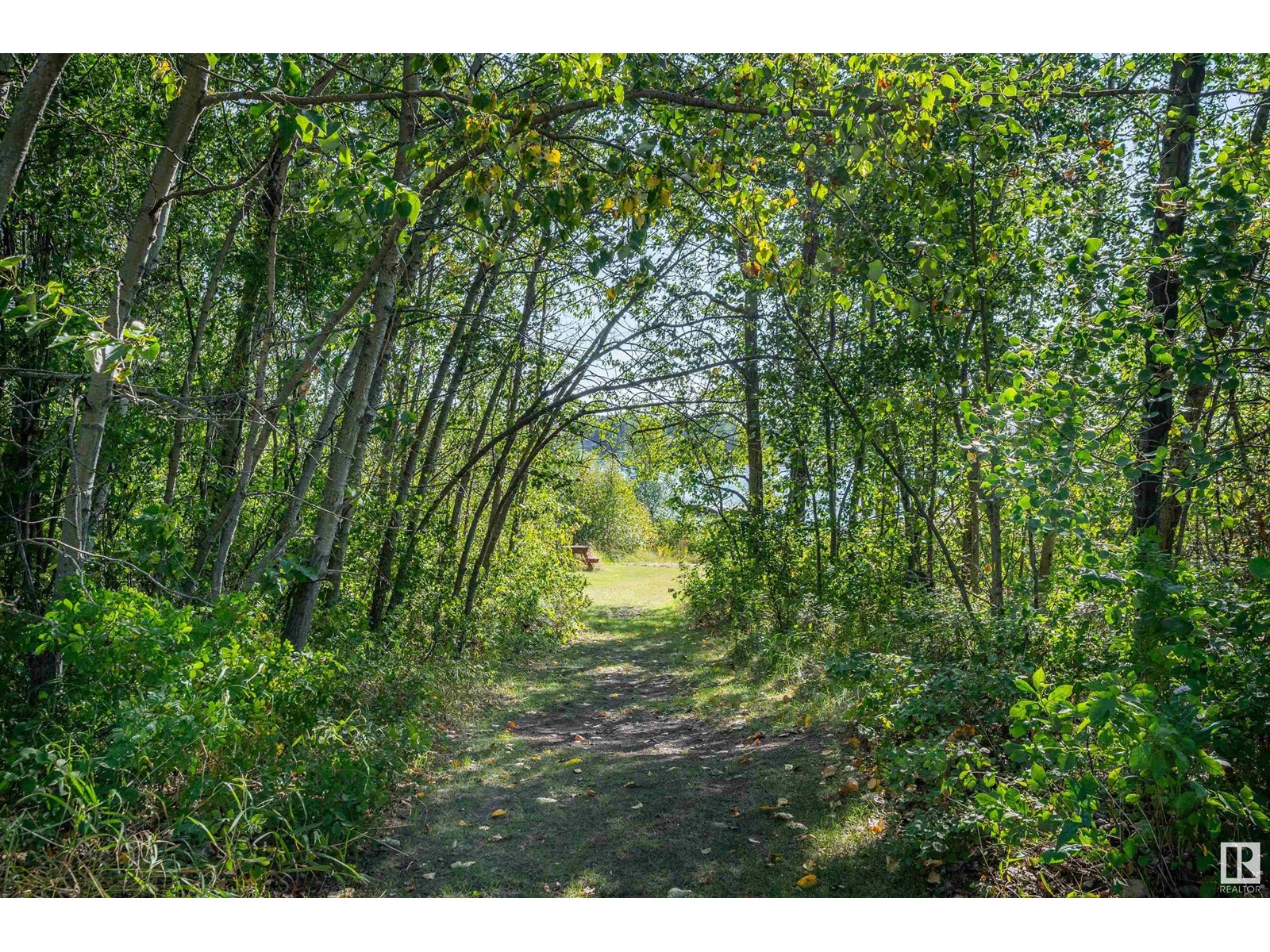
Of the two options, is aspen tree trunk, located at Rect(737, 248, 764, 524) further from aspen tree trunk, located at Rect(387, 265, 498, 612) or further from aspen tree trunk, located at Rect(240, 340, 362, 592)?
aspen tree trunk, located at Rect(240, 340, 362, 592)

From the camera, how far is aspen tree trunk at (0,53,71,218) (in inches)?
121

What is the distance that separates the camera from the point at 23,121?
10.1ft

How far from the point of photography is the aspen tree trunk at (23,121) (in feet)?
10.1

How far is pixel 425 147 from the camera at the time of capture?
3.53 meters

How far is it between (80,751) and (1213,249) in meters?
4.94

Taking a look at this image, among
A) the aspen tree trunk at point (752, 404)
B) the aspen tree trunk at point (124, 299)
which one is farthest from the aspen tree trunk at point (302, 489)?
the aspen tree trunk at point (752, 404)

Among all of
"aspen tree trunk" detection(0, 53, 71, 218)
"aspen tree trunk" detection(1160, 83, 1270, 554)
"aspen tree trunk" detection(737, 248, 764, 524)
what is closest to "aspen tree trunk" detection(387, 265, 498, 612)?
"aspen tree trunk" detection(737, 248, 764, 524)
